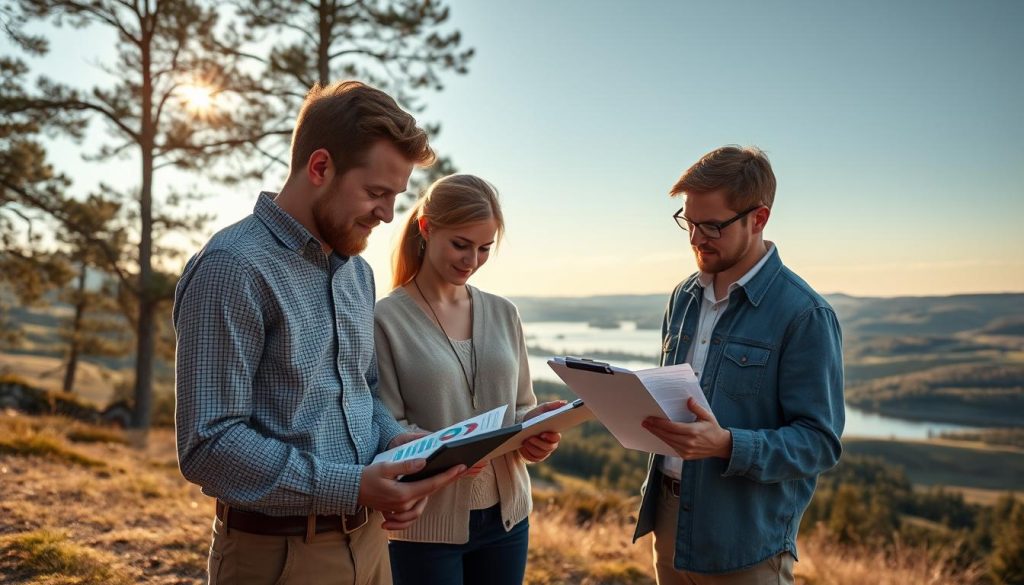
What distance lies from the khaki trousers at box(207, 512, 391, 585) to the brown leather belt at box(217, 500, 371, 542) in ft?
0.06

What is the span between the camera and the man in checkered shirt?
5.47ft

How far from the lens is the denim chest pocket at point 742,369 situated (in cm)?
234

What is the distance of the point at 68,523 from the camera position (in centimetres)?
502

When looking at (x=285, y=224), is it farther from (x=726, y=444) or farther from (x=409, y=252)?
(x=726, y=444)

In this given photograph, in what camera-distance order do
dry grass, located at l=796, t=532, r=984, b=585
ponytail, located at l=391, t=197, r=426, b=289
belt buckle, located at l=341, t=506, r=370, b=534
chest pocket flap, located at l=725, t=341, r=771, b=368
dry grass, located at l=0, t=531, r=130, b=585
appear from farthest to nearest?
dry grass, located at l=796, t=532, r=984, b=585, dry grass, located at l=0, t=531, r=130, b=585, ponytail, located at l=391, t=197, r=426, b=289, chest pocket flap, located at l=725, t=341, r=771, b=368, belt buckle, located at l=341, t=506, r=370, b=534

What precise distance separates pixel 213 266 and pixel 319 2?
13.4 m

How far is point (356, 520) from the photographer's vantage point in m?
1.96

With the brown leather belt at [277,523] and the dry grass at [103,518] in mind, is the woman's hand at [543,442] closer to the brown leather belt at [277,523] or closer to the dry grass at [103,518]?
the brown leather belt at [277,523]

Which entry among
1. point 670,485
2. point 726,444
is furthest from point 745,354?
point 670,485

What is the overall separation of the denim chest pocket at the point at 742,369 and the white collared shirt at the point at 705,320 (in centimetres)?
10

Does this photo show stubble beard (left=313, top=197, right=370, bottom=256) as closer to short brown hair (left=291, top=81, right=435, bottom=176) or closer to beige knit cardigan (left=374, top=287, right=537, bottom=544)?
short brown hair (left=291, top=81, right=435, bottom=176)

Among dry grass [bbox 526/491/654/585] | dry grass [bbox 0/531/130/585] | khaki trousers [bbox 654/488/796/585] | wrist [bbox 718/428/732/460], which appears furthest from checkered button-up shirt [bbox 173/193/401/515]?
dry grass [bbox 526/491/654/585]

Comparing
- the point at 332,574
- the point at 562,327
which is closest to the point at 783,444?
the point at 332,574

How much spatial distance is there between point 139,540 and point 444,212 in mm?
3456
